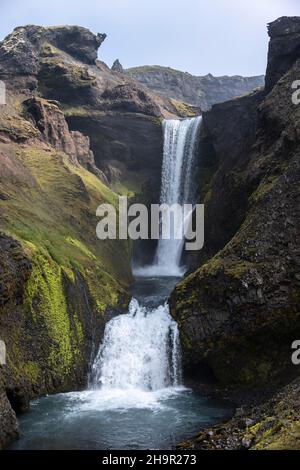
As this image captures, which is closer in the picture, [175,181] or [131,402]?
[131,402]

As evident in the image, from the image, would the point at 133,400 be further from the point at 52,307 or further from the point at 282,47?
the point at 282,47

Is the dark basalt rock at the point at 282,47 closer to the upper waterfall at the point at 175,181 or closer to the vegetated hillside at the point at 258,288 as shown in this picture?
the vegetated hillside at the point at 258,288

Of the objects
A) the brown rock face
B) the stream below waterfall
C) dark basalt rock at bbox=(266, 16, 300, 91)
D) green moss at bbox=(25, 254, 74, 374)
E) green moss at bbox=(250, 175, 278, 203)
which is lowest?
the stream below waterfall

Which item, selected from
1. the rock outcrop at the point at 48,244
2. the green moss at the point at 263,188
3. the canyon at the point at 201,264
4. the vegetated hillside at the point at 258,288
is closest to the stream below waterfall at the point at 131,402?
the canyon at the point at 201,264

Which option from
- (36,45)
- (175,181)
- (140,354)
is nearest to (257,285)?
(140,354)

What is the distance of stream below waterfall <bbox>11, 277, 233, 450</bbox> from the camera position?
24.0 m

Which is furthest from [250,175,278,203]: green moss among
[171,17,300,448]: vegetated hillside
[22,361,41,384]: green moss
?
[22,361,41,384]: green moss

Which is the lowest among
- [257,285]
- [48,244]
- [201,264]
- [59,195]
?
[257,285]

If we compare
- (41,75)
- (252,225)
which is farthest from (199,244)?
(41,75)

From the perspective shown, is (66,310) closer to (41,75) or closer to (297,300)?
(297,300)

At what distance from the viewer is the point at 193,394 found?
3148cm

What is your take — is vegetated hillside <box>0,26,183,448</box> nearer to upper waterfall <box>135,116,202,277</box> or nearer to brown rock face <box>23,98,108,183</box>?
brown rock face <box>23,98,108,183</box>

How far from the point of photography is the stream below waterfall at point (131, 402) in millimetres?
24031

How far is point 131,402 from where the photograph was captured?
29.9m
